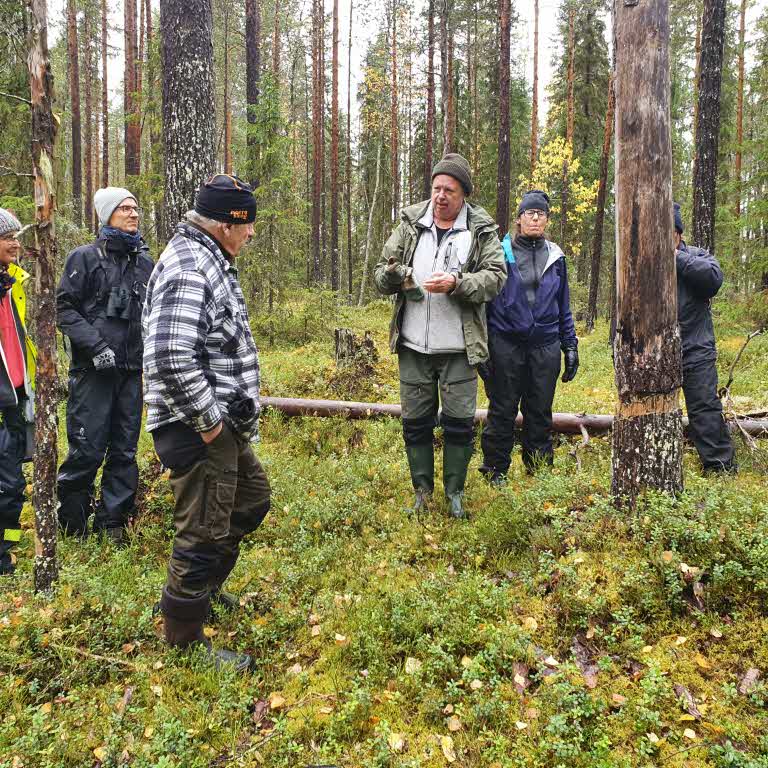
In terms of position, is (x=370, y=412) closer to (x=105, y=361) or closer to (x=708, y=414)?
(x=105, y=361)

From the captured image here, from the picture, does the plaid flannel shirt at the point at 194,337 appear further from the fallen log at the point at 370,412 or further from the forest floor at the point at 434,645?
the fallen log at the point at 370,412

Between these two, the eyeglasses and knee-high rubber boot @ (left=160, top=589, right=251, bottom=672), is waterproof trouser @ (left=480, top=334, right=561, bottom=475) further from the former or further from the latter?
the eyeglasses

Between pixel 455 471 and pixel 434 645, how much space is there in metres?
1.90

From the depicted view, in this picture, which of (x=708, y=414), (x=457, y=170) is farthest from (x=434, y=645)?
(x=708, y=414)

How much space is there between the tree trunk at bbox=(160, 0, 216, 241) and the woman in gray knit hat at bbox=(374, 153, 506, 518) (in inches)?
99.4

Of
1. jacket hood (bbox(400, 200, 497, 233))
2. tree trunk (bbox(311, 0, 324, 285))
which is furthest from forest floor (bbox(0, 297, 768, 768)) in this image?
tree trunk (bbox(311, 0, 324, 285))

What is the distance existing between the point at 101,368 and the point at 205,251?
203 cm

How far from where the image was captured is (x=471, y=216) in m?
4.81

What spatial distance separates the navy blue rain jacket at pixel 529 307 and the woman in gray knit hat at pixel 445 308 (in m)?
0.61

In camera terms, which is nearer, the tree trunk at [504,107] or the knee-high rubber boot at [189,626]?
the knee-high rubber boot at [189,626]

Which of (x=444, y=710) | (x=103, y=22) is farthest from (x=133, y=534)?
(x=103, y=22)

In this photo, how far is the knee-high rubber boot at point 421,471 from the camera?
16.2 ft

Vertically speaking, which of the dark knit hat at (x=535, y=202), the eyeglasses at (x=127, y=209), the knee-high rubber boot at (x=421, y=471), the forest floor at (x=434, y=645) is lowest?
the forest floor at (x=434, y=645)

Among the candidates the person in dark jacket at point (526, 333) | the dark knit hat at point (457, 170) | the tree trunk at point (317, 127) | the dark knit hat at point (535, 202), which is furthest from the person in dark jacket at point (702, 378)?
the tree trunk at point (317, 127)
